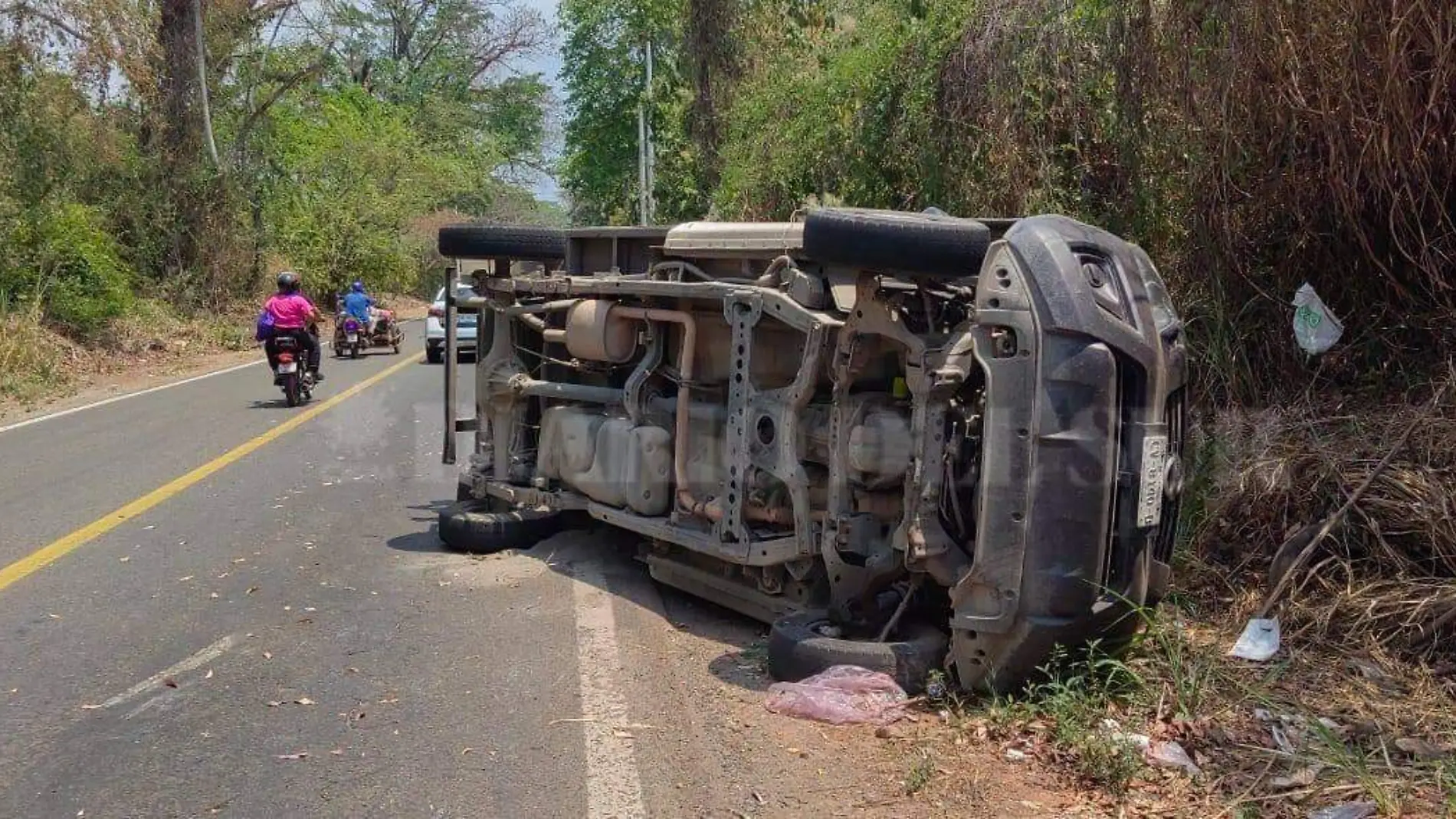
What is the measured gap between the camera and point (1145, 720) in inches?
175

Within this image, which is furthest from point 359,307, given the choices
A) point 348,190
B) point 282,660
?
point 282,660

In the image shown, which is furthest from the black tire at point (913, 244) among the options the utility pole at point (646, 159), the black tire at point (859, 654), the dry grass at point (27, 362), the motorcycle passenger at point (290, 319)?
the utility pole at point (646, 159)

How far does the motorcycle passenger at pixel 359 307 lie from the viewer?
23.0 m

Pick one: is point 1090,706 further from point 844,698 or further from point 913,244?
point 913,244

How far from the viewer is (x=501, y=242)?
27.0 feet

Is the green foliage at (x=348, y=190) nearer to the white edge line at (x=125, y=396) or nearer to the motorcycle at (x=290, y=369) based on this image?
the white edge line at (x=125, y=396)

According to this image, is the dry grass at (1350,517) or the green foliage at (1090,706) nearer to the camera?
the green foliage at (1090,706)

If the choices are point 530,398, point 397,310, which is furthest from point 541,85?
point 530,398

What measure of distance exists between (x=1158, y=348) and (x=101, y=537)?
658cm

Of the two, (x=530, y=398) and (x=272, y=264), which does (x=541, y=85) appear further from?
(x=530, y=398)

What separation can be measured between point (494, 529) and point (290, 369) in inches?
324

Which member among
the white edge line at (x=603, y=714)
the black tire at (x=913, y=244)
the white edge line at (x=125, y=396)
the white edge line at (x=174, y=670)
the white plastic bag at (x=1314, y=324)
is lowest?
the white edge line at (x=125, y=396)

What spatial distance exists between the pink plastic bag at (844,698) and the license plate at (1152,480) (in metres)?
1.13

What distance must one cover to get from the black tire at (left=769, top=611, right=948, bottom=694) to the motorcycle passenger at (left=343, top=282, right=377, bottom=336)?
63.1ft
